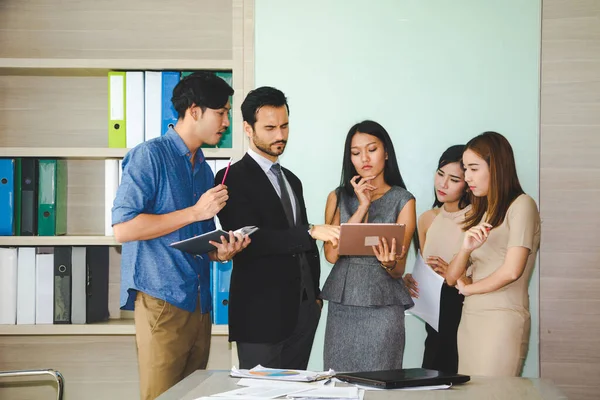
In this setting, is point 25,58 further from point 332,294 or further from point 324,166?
point 332,294

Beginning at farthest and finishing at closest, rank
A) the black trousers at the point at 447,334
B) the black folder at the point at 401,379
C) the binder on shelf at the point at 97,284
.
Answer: the binder on shelf at the point at 97,284 → the black trousers at the point at 447,334 → the black folder at the point at 401,379

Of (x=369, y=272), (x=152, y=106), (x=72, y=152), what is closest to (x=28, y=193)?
(x=72, y=152)

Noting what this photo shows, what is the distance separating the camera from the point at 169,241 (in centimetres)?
246

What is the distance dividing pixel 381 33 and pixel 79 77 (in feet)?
4.74

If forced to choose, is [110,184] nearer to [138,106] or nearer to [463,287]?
[138,106]

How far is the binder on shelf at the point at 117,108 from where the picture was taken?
3125mm

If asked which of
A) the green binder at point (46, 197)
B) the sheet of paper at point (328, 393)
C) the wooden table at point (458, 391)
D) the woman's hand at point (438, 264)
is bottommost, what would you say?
the wooden table at point (458, 391)

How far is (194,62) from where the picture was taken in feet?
10.2

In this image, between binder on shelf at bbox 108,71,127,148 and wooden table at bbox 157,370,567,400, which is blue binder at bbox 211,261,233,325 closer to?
binder on shelf at bbox 108,71,127,148

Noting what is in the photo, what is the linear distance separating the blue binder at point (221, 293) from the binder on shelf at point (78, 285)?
0.58 m

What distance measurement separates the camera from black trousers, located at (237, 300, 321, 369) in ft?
8.51

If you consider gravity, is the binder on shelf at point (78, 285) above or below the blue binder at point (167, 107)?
below

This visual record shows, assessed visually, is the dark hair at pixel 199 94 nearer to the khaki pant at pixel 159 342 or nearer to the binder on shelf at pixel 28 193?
the khaki pant at pixel 159 342

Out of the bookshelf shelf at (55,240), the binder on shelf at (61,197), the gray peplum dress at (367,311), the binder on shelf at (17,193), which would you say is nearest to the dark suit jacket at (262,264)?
the gray peplum dress at (367,311)
